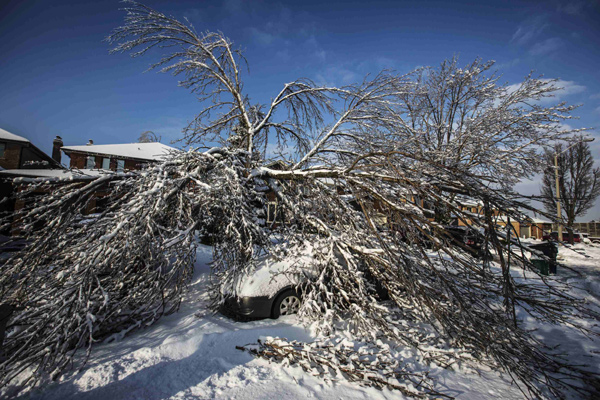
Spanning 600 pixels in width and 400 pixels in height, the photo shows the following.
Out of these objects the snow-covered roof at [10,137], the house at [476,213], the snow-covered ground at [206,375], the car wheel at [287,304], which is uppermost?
the snow-covered roof at [10,137]

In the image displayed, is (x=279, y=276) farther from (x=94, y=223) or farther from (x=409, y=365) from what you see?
(x=94, y=223)

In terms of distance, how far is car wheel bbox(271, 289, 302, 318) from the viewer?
4398mm

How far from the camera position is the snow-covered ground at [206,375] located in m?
2.50

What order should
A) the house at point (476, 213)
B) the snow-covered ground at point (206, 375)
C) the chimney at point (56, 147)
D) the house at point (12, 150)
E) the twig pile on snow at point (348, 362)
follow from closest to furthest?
the snow-covered ground at point (206, 375) → the twig pile on snow at point (348, 362) → the house at point (476, 213) → the house at point (12, 150) → the chimney at point (56, 147)

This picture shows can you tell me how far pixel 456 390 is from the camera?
2875 millimetres

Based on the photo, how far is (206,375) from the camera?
273cm

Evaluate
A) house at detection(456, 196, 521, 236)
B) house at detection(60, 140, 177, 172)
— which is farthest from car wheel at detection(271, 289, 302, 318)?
house at detection(60, 140, 177, 172)

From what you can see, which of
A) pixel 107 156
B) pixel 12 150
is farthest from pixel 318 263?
pixel 12 150

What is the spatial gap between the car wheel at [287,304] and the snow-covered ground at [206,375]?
536 mm

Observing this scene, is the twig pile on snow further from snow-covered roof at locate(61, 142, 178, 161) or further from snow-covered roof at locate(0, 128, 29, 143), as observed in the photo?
snow-covered roof at locate(0, 128, 29, 143)

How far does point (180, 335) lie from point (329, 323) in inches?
80.9

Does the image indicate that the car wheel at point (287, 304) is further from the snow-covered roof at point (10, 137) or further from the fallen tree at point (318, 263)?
the snow-covered roof at point (10, 137)

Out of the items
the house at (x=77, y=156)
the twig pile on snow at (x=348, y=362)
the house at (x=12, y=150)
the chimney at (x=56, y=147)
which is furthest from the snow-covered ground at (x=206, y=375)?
the chimney at (x=56, y=147)

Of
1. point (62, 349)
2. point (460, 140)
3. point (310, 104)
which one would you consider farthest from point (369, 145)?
point (62, 349)
